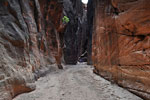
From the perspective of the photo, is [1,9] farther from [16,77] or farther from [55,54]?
[55,54]

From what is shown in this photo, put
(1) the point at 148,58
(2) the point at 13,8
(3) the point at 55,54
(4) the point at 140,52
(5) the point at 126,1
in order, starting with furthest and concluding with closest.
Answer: (3) the point at 55,54 < (2) the point at 13,8 < (5) the point at 126,1 < (4) the point at 140,52 < (1) the point at 148,58

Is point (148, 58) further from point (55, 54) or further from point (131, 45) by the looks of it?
point (55, 54)

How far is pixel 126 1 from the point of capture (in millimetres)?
4832

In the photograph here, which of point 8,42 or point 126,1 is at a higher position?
point 126,1

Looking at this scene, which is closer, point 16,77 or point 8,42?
point 16,77

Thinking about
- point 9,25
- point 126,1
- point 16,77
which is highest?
point 126,1

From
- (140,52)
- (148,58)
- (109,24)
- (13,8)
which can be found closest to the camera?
(148,58)

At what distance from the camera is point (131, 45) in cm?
486

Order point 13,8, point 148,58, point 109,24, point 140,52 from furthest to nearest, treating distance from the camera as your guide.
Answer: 1. point 109,24
2. point 13,8
3. point 140,52
4. point 148,58

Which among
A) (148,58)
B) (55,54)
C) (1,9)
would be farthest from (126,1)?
(55,54)

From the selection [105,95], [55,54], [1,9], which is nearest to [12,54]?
[1,9]

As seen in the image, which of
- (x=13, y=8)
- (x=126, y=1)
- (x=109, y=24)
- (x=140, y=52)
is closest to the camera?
(x=140, y=52)

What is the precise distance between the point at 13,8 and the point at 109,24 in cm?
517

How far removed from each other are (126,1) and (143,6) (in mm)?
885
